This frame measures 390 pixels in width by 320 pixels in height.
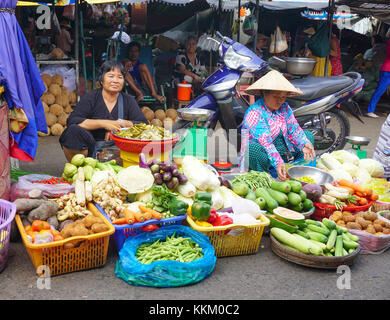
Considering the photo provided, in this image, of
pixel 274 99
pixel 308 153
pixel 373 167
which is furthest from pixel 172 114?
pixel 373 167

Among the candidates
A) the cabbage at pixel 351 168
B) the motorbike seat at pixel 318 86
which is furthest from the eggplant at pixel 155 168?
the motorbike seat at pixel 318 86

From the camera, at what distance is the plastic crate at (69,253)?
8.98 feet

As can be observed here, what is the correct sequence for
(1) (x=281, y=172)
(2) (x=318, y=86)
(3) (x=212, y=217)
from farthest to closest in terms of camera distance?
(2) (x=318, y=86) → (1) (x=281, y=172) → (3) (x=212, y=217)

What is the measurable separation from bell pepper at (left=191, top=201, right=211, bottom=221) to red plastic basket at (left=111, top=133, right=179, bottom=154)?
923mm

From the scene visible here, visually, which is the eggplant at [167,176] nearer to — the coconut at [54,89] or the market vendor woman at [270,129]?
the market vendor woman at [270,129]

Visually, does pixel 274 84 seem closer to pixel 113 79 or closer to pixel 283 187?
pixel 283 187

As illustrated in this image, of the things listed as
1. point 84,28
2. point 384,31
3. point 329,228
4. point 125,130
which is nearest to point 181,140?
point 125,130

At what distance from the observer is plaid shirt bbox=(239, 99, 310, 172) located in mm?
4383

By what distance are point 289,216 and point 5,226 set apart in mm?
2103

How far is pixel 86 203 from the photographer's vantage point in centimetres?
344

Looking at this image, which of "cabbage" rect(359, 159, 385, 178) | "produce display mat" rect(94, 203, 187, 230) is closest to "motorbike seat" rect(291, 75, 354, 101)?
"cabbage" rect(359, 159, 385, 178)

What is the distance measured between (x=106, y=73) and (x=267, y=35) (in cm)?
742

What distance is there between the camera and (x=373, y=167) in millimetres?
4594

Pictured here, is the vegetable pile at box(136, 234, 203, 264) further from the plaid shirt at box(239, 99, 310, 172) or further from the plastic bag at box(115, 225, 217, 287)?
the plaid shirt at box(239, 99, 310, 172)
